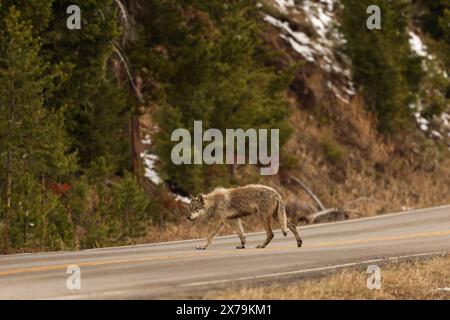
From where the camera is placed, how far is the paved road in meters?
10.2

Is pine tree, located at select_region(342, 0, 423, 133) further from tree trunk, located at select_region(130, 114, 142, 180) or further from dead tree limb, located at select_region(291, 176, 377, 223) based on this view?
tree trunk, located at select_region(130, 114, 142, 180)

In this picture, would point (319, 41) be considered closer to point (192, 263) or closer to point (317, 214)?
point (317, 214)

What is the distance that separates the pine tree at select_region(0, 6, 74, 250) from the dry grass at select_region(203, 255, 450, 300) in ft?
26.4

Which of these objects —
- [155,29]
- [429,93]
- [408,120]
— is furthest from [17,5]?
[429,93]

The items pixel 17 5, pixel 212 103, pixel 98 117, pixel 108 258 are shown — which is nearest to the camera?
pixel 108 258

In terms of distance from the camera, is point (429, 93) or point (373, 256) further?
point (429, 93)

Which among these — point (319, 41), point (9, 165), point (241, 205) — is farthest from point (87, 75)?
point (319, 41)

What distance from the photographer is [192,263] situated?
1282cm

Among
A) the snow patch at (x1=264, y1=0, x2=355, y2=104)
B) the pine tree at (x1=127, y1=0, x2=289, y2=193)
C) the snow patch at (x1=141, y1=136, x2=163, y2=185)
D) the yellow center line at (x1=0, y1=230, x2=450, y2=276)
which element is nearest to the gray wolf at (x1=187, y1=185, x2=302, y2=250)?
the yellow center line at (x1=0, y1=230, x2=450, y2=276)

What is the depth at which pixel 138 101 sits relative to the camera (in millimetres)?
24312
